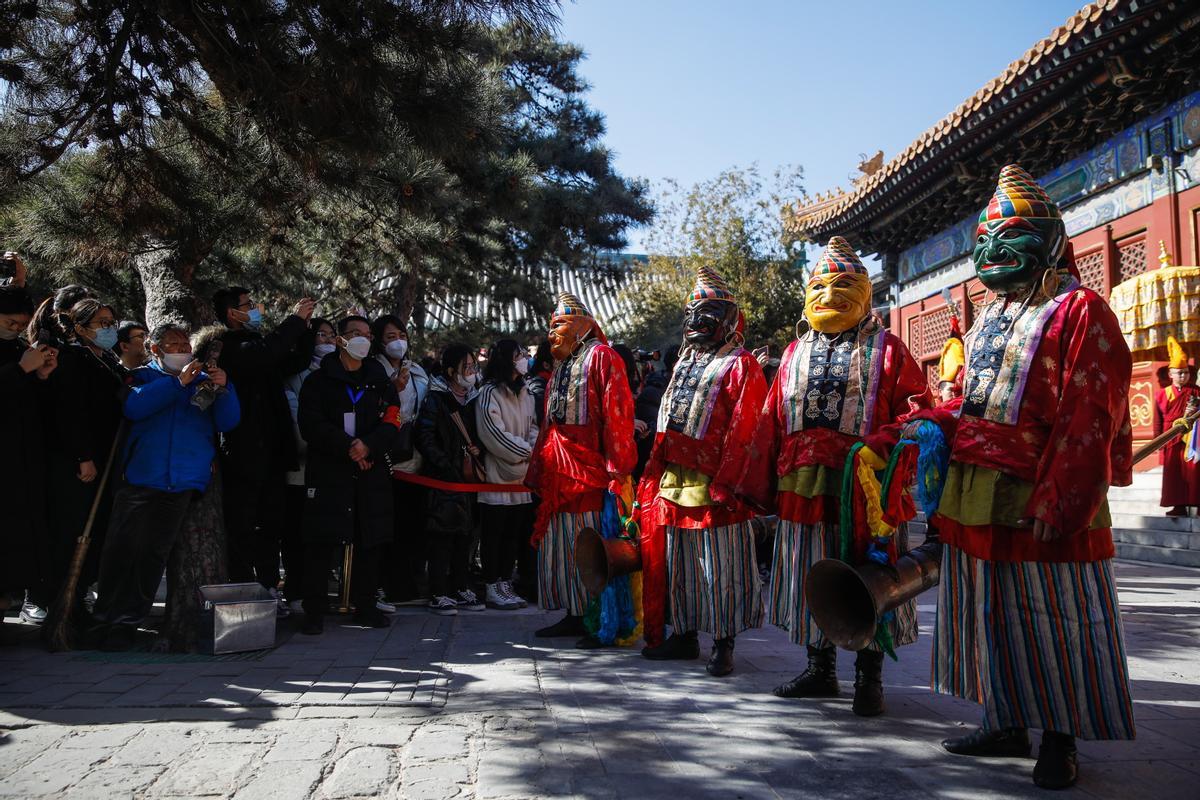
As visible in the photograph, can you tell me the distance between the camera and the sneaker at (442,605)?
6.46 m

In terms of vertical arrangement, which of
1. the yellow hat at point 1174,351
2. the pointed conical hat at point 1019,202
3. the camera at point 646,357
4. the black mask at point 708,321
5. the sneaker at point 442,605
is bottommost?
the sneaker at point 442,605

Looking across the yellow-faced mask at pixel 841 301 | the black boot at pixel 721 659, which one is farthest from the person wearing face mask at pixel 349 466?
the yellow-faced mask at pixel 841 301

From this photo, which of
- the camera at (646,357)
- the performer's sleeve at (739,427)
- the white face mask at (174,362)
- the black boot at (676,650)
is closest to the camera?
the performer's sleeve at (739,427)

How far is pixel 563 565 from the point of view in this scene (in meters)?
5.46

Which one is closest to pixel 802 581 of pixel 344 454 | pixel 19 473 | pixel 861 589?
pixel 861 589

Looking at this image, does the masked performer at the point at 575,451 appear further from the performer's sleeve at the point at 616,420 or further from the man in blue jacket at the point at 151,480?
the man in blue jacket at the point at 151,480

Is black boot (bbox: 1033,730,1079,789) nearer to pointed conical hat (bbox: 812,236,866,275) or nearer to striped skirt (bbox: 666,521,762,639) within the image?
striped skirt (bbox: 666,521,762,639)

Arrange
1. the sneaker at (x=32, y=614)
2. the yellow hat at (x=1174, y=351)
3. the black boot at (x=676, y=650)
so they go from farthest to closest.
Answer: the yellow hat at (x=1174, y=351)
the sneaker at (x=32, y=614)
the black boot at (x=676, y=650)

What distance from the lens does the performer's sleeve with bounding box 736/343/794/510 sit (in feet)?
13.7

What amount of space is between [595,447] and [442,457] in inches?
61.3

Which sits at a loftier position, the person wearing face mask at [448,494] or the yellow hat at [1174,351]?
the yellow hat at [1174,351]

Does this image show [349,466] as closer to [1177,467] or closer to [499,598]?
[499,598]

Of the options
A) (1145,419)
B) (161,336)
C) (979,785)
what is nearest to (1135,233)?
(1145,419)

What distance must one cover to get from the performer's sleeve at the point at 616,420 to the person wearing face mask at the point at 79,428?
2728 mm
